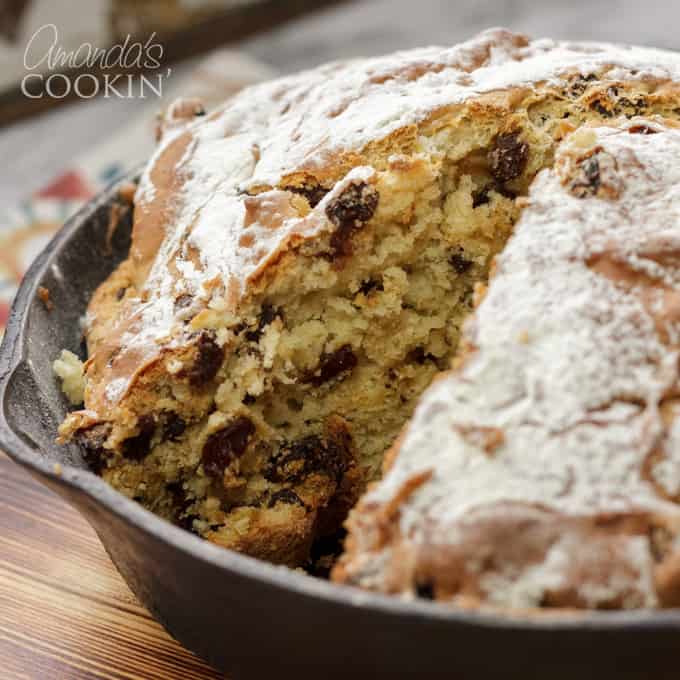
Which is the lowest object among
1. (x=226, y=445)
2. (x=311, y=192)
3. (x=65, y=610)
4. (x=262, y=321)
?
(x=65, y=610)

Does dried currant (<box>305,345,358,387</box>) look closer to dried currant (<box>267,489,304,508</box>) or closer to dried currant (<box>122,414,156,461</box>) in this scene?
dried currant (<box>267,489,304,508</box>)

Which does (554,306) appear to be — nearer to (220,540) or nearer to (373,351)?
(373,351)

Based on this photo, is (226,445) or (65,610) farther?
(65,610)

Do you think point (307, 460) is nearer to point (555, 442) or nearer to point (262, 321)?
point (262, 321)

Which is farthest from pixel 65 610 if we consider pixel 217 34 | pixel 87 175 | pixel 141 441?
pixel 217 34

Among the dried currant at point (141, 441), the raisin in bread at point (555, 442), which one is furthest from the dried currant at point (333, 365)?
the raisin in bread at point (555, 442)

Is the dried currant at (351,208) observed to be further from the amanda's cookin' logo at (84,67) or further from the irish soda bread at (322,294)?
the amanda's cookin' logo at (84,67)

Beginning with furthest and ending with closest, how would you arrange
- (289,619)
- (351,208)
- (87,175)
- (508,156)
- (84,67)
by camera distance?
(84,67)
(87,175)
(508,156)
(351,208)
(289,619)

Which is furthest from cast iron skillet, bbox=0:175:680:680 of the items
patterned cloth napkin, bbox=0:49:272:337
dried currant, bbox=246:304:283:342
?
patterned cloth napkin, bbox=0:49:272:337
